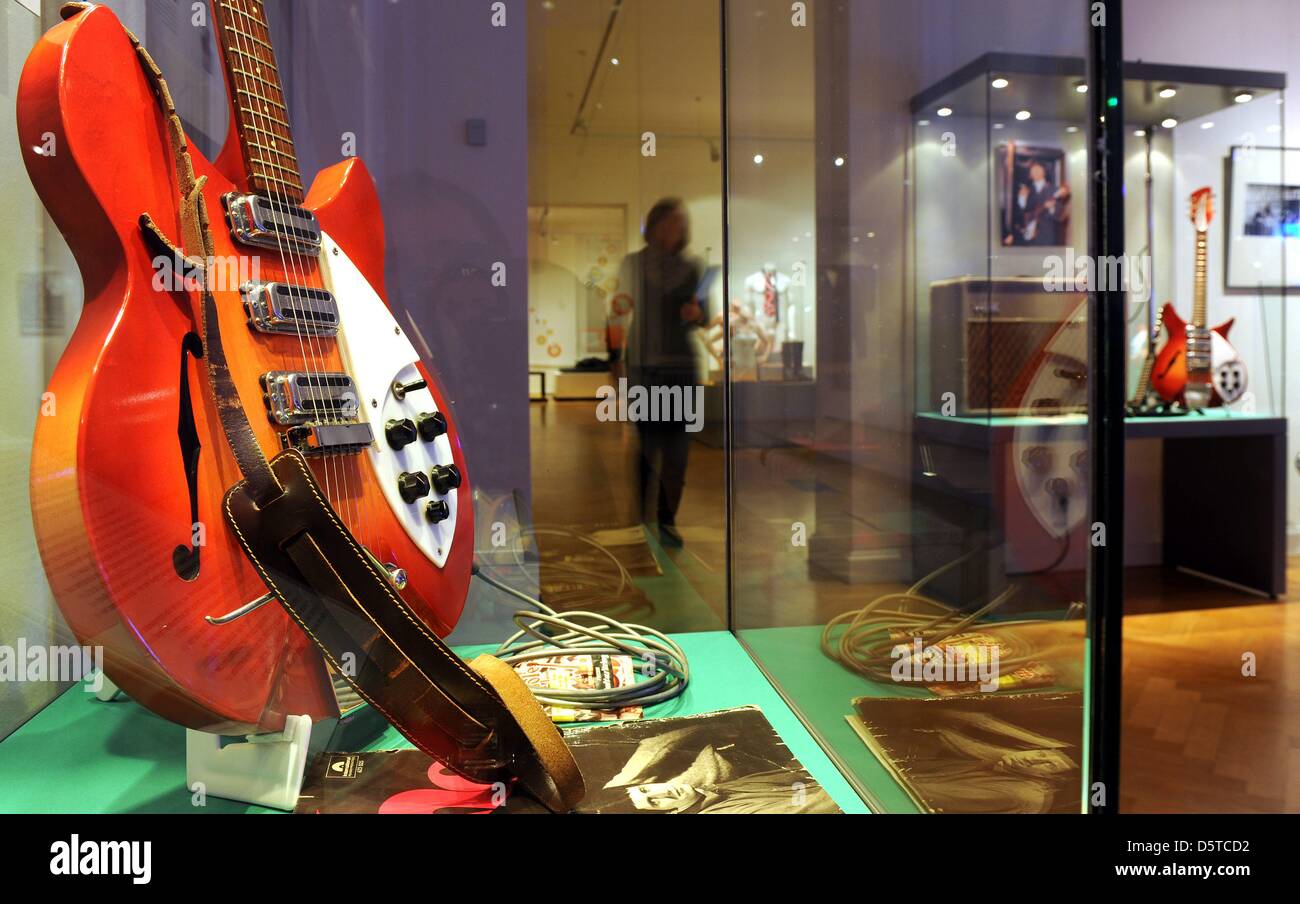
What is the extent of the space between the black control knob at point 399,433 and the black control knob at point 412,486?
34 mm

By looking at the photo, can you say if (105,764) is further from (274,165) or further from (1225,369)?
(1225,369)

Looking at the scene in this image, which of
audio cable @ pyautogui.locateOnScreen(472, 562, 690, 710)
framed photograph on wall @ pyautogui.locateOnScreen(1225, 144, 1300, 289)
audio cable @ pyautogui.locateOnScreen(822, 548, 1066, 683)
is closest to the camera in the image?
audio cable @ pyautogui.locateOnScreen(822, 548, 1066, 683)

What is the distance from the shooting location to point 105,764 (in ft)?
2.47

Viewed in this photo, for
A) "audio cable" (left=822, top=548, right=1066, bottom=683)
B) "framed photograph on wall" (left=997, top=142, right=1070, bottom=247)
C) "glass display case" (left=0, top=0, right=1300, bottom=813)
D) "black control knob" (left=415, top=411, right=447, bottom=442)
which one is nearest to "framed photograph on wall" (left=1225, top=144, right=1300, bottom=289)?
"glass display case" (left=0, top=0, right=1300, bottom=813)

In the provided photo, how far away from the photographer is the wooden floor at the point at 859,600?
110 cm

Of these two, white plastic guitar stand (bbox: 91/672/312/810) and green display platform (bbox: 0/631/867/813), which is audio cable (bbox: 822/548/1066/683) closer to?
green display platform (bbox: 0/631/867/813)

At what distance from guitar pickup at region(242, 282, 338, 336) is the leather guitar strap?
5 centimetres

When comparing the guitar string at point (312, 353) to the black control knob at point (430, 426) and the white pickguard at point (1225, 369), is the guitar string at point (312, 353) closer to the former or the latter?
the black control knob at point (430, 426)

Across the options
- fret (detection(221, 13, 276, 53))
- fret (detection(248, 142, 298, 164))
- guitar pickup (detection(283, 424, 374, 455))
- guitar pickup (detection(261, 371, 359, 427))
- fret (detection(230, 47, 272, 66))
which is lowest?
guitar pickup (detection(283, 424, 374, 455))

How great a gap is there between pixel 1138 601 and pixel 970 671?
46 centimetres

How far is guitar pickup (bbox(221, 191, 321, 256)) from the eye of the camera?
80cm
